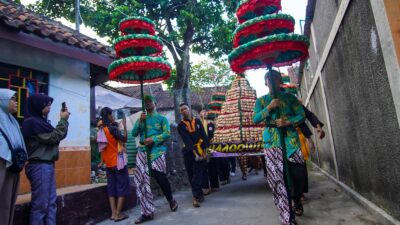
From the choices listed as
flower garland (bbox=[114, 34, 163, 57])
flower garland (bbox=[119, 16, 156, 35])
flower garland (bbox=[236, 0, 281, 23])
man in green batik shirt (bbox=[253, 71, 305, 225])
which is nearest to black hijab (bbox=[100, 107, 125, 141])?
flower garland (bbox=[114, 34, 163, 57])

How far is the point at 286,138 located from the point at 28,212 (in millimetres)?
3515

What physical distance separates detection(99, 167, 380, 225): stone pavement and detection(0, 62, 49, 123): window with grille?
104 inches

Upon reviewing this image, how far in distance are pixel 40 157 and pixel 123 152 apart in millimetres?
1722

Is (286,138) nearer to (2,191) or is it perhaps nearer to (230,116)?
(2,191)

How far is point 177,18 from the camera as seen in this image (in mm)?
15711

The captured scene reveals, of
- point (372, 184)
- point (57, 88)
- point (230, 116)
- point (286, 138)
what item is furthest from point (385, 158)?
point (57, 88)

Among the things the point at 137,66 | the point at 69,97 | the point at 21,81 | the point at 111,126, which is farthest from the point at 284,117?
the point at 21,81

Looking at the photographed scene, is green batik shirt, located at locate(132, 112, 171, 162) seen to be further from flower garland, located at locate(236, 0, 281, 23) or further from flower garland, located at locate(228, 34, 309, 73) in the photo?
flower garland, located at locate(236, 0, 281, 23)

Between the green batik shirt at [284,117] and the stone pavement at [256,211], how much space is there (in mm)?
1053

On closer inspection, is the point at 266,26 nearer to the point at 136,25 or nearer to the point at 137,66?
the point at 137,66

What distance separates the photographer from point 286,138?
4180mm

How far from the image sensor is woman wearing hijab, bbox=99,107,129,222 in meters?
5.38

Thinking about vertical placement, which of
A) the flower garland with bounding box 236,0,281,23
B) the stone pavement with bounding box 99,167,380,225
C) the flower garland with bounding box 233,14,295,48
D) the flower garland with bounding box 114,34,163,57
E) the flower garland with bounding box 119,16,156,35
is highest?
the flower garland with bounding box 119,16,156,35

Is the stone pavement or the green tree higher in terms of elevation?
the green tree
